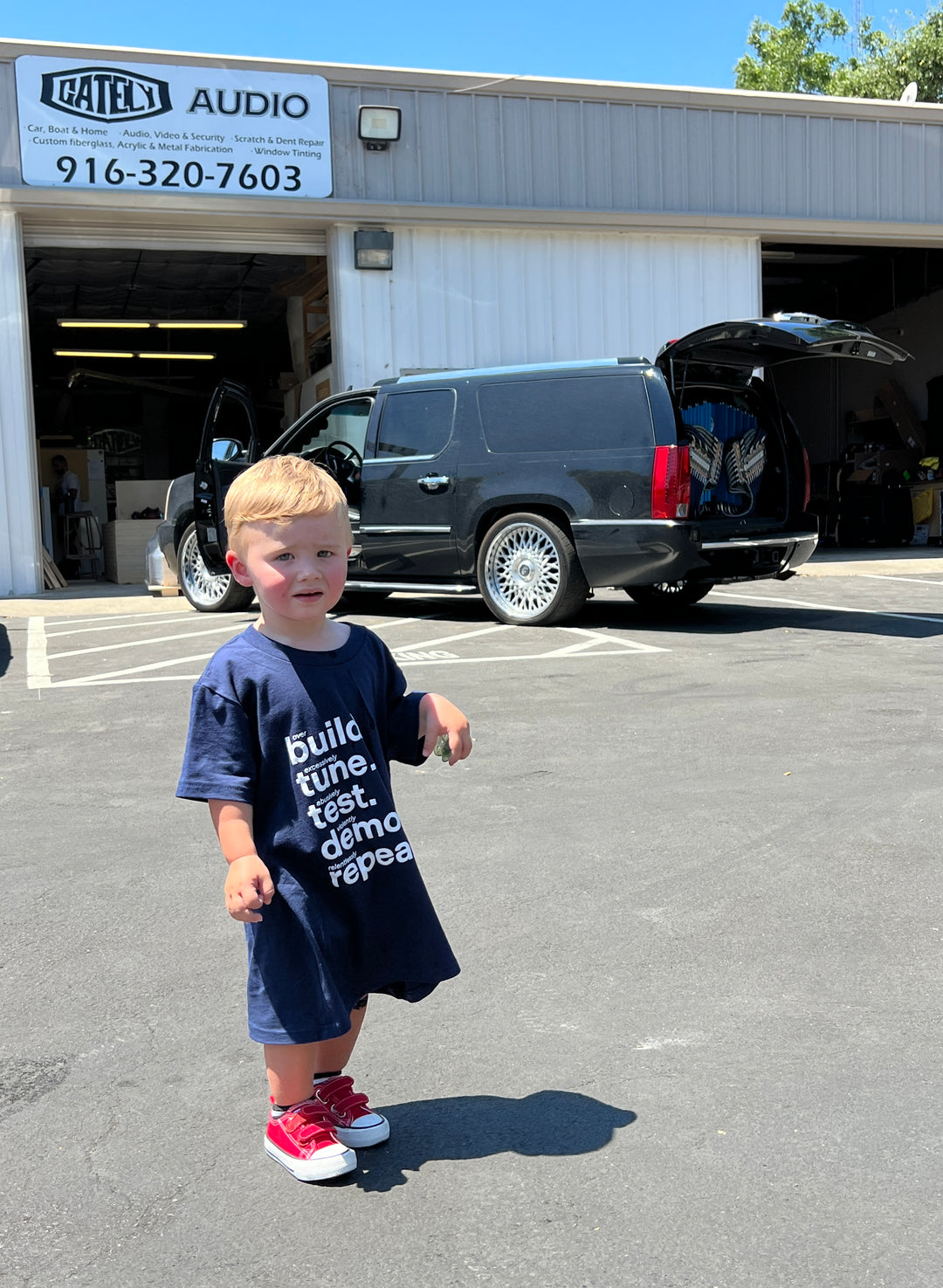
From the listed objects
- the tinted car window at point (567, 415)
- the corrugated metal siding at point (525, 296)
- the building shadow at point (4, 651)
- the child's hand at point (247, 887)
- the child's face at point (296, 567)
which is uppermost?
the corrugated metal siding at point (525, 296)

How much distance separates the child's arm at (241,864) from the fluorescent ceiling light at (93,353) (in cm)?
2448

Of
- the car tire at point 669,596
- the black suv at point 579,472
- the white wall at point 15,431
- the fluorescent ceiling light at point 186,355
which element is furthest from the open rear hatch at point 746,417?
the fluorescent ceiling light at point 186,355

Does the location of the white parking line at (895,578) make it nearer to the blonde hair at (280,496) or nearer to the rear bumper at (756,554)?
the rear bumper at (756,554)

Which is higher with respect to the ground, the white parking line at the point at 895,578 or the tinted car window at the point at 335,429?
the tinted car window at the point at 335,429

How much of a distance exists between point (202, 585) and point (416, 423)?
9.36 feet

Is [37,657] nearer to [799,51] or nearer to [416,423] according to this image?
[416,423]

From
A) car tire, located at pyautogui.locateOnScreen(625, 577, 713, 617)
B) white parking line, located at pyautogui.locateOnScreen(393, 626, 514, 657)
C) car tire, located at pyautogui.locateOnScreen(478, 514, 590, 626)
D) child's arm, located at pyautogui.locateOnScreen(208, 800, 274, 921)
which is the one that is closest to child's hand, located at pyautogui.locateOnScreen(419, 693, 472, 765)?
child's arm, located at pyautogui.locateOnScreen(208, 800, 274, 921)

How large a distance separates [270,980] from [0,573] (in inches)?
502

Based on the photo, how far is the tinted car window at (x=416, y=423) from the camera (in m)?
10.3

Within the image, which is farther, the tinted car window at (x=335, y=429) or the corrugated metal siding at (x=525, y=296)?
the corrugated metal siding at (x=525, y=296)

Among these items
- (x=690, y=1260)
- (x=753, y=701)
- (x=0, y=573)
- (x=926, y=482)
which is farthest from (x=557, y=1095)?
(x=926, y=482)

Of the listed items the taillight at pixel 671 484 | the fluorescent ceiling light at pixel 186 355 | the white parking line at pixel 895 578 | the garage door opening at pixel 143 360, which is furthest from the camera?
the fluorescent ceiling light at pixel 186 355

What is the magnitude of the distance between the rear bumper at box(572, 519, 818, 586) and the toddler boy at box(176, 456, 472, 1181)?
6.90 m

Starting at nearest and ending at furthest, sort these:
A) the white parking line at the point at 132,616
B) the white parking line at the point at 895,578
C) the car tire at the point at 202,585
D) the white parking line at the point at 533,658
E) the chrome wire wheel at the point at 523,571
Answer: the white parking line at the point at 533,658 < the chrome wire wheel at the point at 523,571 < the white parking line at the point at 132,616 < the car tire at the point at 202,585 < the white parking line at the point at 895,578
